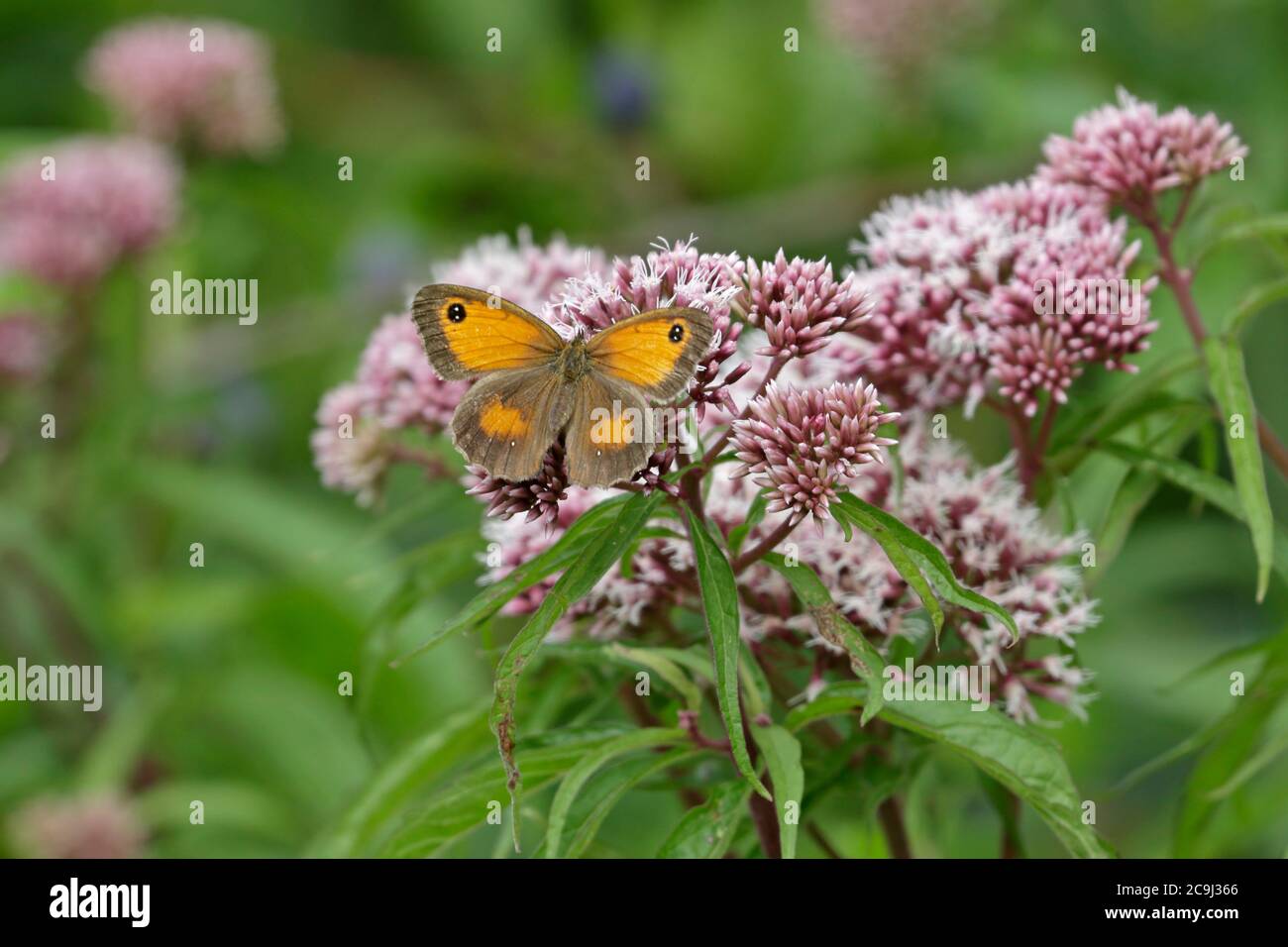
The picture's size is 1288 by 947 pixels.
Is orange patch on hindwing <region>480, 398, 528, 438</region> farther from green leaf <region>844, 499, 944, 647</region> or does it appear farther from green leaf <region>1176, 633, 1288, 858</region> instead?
green leaf <region>1176, 633, 1288, 858</region>

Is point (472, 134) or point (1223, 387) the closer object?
point (1223, 387)

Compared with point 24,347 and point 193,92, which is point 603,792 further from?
point 193,92

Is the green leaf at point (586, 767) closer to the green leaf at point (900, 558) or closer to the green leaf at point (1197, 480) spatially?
the green leaf at point (900, 558)

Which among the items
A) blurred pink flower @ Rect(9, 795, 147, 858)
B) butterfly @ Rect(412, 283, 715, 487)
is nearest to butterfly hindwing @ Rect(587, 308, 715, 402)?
butterfly @ Rect(412, 283, 715, 487)

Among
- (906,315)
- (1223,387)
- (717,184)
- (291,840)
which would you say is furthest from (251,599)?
(717,184)

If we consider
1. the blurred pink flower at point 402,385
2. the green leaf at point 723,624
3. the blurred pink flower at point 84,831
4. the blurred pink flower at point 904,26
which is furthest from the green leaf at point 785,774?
the blurred pink flower at point 904,26
